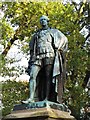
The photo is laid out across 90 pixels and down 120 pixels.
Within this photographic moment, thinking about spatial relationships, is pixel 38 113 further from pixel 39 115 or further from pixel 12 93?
pixel 12 93

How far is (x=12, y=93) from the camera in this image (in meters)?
17.2

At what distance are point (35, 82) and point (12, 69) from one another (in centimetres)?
988

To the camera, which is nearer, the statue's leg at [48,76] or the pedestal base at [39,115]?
the pedestal base at [39,115]

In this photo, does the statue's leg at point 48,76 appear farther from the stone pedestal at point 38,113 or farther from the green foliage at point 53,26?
the green foliage at point 53,26

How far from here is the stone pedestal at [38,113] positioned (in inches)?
280

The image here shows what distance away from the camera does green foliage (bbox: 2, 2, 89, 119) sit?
17.3m

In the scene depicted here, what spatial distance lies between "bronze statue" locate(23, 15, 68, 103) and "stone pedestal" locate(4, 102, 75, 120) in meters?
0.37

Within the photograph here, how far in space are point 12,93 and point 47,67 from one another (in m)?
9.29

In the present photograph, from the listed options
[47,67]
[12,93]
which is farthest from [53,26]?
[47,67]

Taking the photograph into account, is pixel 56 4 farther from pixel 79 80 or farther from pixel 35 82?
pixel 35 82

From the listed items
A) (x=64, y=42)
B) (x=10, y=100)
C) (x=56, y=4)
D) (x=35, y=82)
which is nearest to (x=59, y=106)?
(x=35, y=82)

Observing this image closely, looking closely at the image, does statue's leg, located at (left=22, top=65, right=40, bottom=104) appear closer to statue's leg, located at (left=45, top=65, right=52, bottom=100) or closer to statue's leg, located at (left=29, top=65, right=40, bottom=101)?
statue's leg, located at (left=29, top=65, right=40, bottom=101)

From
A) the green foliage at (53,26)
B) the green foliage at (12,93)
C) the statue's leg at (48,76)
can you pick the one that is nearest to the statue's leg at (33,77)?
the statue's leg at (48,76)

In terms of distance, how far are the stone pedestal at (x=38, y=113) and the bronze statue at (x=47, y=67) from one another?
368mm
